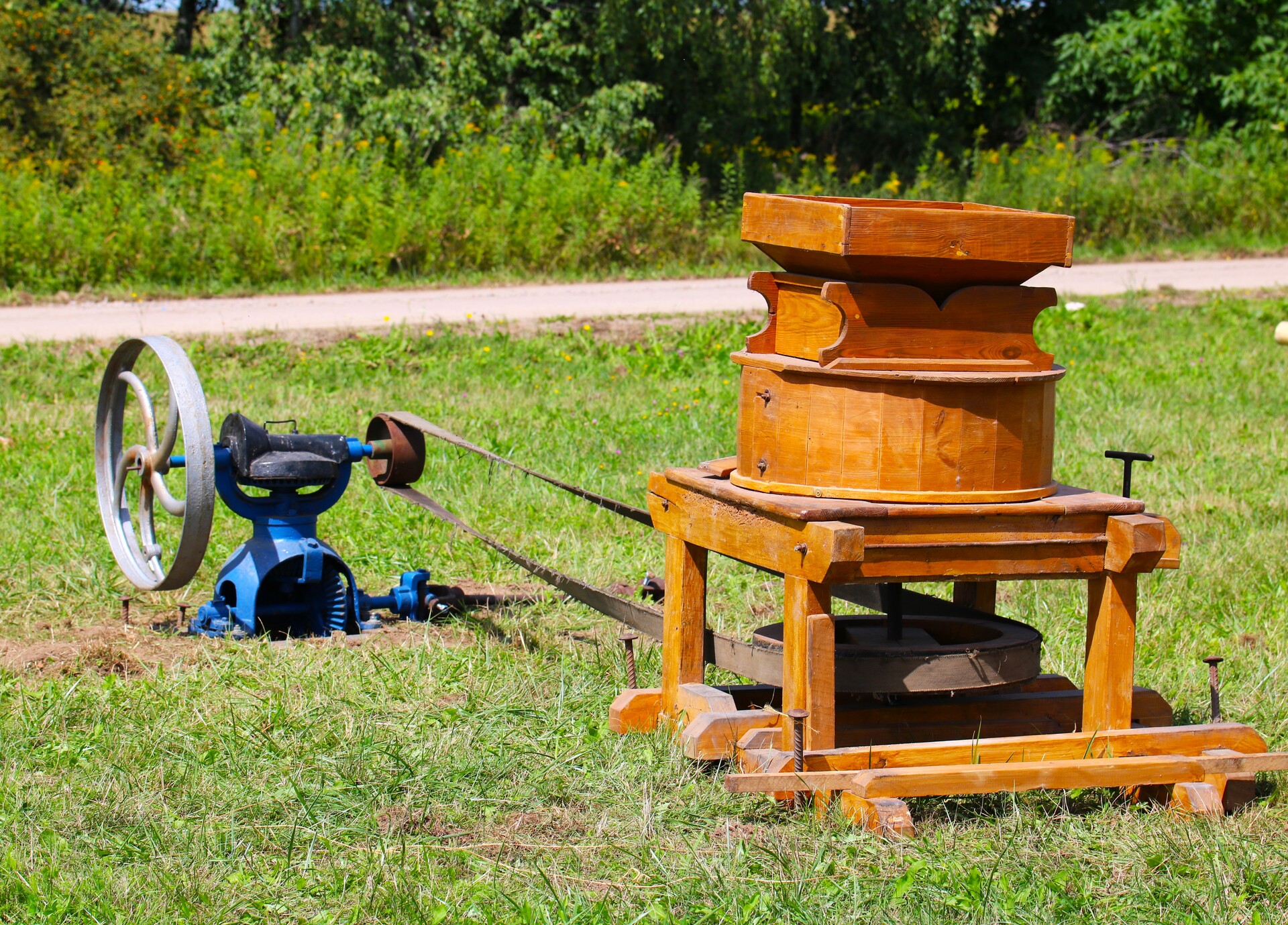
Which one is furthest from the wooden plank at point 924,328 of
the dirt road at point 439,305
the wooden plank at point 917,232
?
the dirt road at point 439,305

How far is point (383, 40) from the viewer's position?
16.4m

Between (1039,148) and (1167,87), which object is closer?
(1039,148)

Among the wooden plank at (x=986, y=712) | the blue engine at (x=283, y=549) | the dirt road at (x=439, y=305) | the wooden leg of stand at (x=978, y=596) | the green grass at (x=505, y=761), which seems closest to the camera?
the green grass at (x=505, y=761)

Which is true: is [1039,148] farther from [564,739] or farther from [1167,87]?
[564,739]

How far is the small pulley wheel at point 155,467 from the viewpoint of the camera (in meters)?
4.11

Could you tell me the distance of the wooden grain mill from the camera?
9.91ft

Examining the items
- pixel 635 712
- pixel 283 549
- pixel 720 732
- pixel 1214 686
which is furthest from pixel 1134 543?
pixel 283 549

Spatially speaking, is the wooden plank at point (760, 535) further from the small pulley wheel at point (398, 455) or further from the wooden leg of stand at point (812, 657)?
the small pulley wheel at point (398, 455)

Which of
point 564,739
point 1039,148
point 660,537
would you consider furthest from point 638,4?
point 564,739

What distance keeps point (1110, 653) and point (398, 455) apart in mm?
2517

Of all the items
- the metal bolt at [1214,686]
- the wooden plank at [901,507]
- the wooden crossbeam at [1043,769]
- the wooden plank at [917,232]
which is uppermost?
the wooden plank at [917,232]

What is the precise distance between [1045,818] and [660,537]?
286cm

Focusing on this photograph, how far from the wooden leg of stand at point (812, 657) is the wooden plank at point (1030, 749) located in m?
0.07

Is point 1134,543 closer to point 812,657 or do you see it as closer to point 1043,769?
point 1043,769
